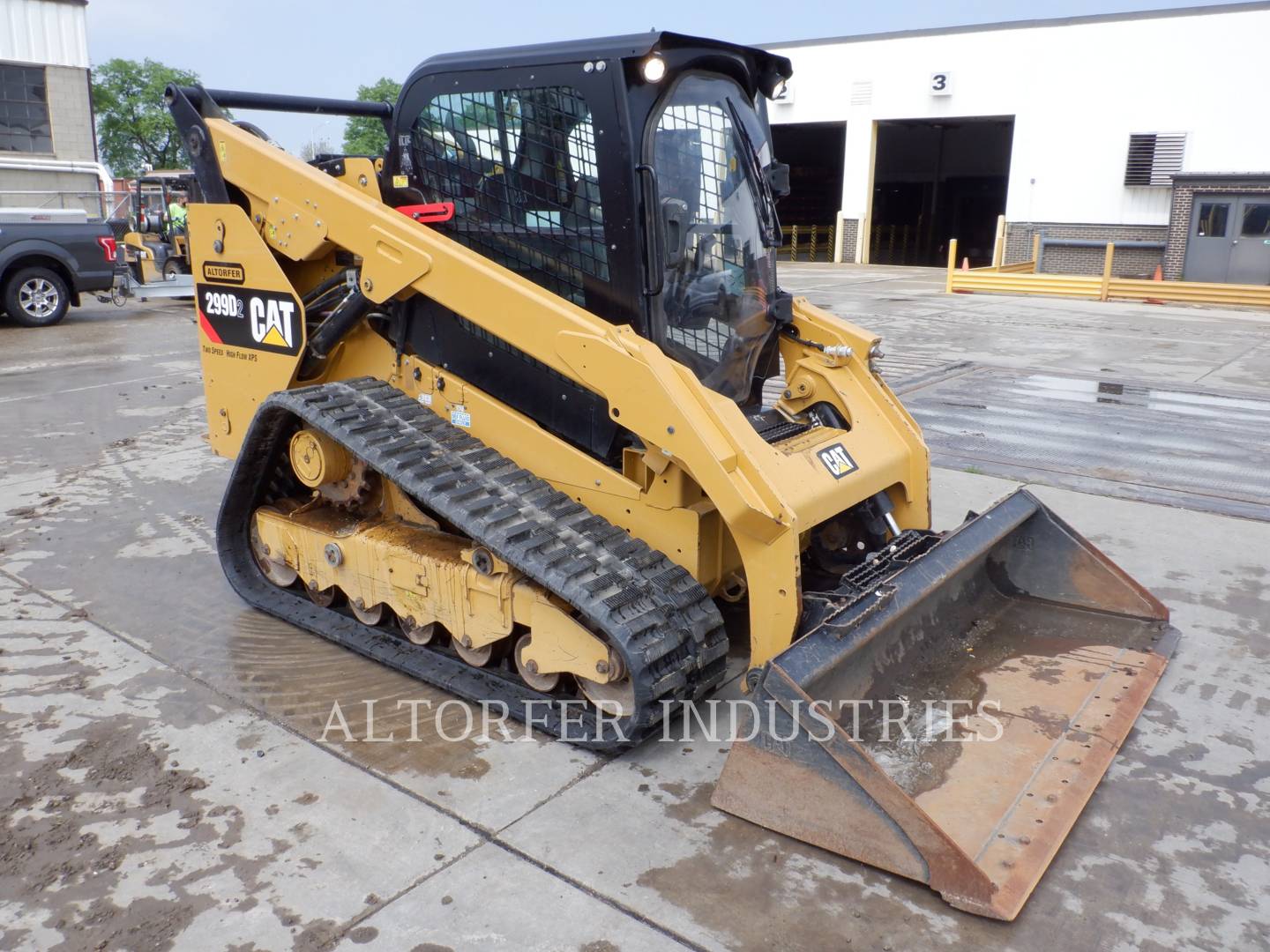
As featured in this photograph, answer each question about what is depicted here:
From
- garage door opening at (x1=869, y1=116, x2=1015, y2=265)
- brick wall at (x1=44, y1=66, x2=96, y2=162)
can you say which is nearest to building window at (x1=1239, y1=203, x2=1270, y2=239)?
garage door opening at (x1=869, y1=116, x2=1015, y2=265)

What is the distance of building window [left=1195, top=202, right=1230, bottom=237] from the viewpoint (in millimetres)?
22141

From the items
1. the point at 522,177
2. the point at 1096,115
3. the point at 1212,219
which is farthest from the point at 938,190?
the point at 522,177

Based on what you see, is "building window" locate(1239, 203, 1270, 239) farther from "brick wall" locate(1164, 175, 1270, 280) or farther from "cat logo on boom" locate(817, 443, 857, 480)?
"cat logo on boom" locate(817, 443, 857, 480)

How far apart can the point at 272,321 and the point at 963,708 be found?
10.5 ft

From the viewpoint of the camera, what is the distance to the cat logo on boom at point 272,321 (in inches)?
177

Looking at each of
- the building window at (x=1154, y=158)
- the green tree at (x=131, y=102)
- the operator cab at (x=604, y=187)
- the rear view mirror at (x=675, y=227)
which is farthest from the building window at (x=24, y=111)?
the green tree at (x=131, y=102)

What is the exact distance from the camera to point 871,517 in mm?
4531

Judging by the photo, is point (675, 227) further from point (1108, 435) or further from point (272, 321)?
point (1108, 435)

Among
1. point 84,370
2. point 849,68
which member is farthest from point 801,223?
point 84,370

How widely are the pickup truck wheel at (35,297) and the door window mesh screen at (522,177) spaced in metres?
12.3

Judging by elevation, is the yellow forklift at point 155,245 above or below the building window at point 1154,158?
below

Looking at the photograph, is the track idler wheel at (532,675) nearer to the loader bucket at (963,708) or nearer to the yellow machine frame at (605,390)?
the yellow machine frame at (605,390)

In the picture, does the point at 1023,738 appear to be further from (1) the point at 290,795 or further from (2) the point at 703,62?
(2) the point at 703,62

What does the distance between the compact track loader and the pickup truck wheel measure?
11219 millimetres
